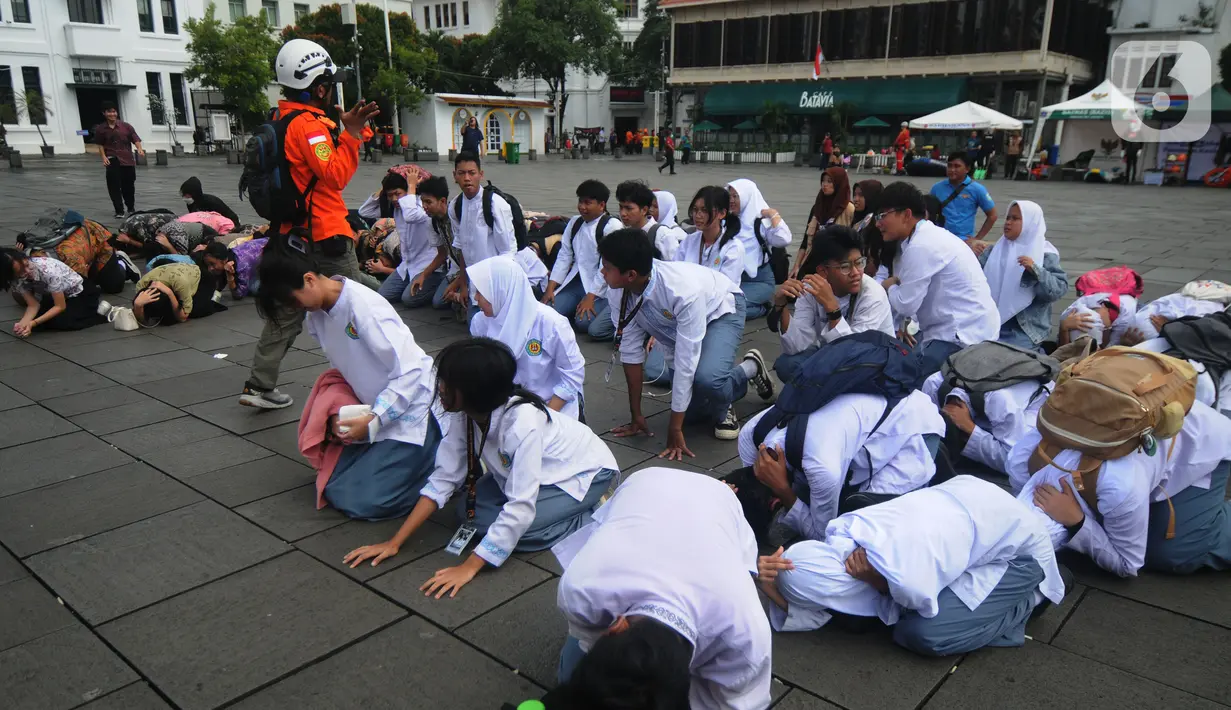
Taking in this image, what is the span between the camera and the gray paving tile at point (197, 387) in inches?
193

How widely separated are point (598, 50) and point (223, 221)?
3679 centimetres

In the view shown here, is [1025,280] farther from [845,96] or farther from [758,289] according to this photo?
[845,96]

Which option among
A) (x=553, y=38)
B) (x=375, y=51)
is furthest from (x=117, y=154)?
(x=553, y=38)

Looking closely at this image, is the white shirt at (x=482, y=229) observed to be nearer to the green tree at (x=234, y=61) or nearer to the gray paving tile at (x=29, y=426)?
the gray paving tile at (x=29, y=426)

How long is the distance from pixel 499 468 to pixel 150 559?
135 cm

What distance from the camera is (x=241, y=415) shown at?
4613mm

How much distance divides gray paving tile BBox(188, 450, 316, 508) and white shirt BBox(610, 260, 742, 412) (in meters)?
1.70

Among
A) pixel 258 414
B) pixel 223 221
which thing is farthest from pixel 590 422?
pixel 223 221

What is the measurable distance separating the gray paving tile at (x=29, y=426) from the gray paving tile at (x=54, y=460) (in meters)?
0.10

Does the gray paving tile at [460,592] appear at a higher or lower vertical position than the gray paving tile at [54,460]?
lower

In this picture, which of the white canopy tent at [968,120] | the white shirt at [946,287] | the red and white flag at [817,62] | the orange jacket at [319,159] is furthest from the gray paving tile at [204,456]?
the red and white flag at [817,62]

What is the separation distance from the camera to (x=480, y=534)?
3174mm

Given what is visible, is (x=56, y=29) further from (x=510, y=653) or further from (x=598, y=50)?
(x=510, y=653)

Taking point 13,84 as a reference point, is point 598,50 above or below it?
above
